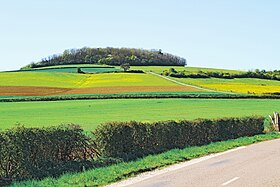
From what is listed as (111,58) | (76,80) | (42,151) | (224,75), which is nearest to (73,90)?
(76,80)

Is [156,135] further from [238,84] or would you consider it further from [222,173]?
[238,84]

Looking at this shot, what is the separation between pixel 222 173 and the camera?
14.8 metres

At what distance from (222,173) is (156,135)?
5.84m

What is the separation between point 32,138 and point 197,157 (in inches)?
294

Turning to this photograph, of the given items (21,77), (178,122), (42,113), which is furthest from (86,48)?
(178,122)

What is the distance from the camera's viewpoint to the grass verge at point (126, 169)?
1293 cm

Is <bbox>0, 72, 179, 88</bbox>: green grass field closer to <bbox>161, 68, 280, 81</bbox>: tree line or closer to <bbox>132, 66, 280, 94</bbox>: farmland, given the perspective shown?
<bbox>132, 66, 280, 94</bbox>: farmland

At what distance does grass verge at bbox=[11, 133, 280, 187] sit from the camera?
12.9 m

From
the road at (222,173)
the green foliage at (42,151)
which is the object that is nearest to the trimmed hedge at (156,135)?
the green foliage at (42,151)

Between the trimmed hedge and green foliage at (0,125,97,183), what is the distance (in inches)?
26.6

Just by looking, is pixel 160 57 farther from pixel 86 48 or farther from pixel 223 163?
pixel 223 163

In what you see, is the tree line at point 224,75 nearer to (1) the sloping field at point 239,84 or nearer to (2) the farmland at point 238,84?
(2) the farmland at point 238,84

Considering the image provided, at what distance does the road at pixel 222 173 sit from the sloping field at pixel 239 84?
219 feet

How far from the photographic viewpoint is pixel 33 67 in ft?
477
